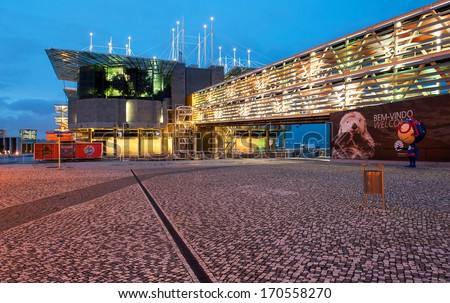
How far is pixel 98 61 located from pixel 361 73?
127ft

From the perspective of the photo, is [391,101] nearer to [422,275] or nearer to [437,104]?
[437,104]

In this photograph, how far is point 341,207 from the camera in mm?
7246

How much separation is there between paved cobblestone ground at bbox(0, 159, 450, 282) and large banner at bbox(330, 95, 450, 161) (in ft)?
31.7

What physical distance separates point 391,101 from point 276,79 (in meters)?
12.0

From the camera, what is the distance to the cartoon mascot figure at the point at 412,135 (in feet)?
55.2

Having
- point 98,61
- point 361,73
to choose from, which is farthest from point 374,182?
point 98,61

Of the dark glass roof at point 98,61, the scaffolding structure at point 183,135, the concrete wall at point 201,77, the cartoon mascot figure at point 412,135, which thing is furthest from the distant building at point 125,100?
the cartoon mascot figure at point 412,135

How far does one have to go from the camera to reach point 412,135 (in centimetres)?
1688

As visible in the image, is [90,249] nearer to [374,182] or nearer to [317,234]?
[317,234]

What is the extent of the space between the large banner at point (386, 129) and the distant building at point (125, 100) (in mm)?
30350

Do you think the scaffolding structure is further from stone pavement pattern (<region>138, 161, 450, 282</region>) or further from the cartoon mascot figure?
stone pavement pattern (<region>138, 161, 450, 282</region>)

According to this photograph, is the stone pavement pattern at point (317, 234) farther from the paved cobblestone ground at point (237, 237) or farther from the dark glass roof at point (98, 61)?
the dark glass roof at point (98, 61)
